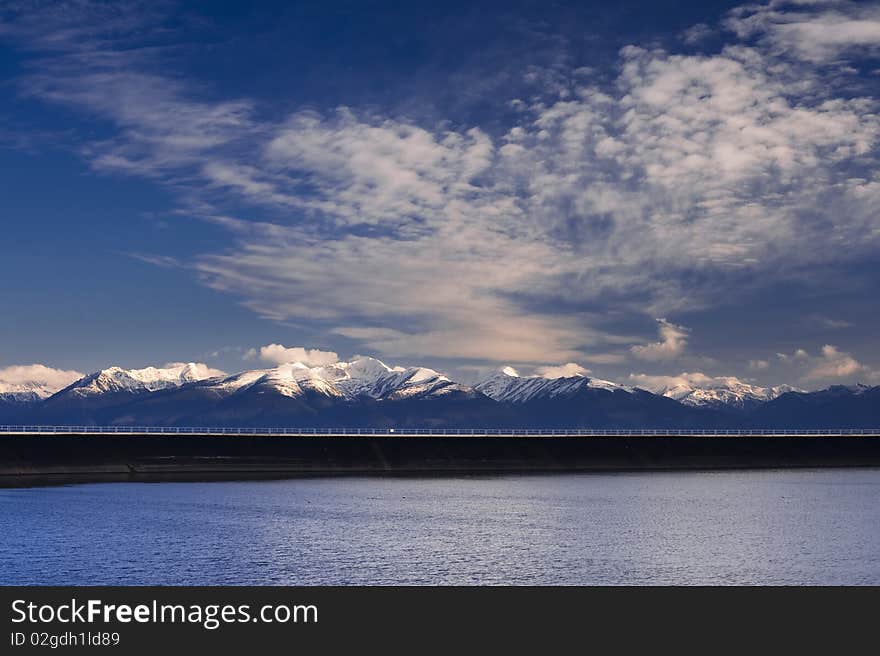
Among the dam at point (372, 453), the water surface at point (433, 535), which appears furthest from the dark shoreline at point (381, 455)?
the water surface at point (433, 535)

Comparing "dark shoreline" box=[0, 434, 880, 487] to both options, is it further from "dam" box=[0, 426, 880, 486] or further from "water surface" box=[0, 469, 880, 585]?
"water surface" box=[0, 469, 880, 585]

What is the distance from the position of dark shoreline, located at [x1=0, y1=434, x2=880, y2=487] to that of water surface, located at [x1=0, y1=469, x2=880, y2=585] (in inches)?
569

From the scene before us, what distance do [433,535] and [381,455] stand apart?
78.6 m

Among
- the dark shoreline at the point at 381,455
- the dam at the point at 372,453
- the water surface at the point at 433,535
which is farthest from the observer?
the dam at the point at 372,453

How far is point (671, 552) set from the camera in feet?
215

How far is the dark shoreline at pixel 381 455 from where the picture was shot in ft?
423

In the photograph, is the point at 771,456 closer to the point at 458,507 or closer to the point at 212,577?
the point at 458,507

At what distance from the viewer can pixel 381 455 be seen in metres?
151

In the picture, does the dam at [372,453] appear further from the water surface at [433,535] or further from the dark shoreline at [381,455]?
the water surface at [433,535]

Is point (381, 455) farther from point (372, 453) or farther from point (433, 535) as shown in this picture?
point (433, 535)

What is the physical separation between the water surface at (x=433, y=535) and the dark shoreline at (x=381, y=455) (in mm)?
14465

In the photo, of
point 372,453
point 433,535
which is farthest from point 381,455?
point 433,535
